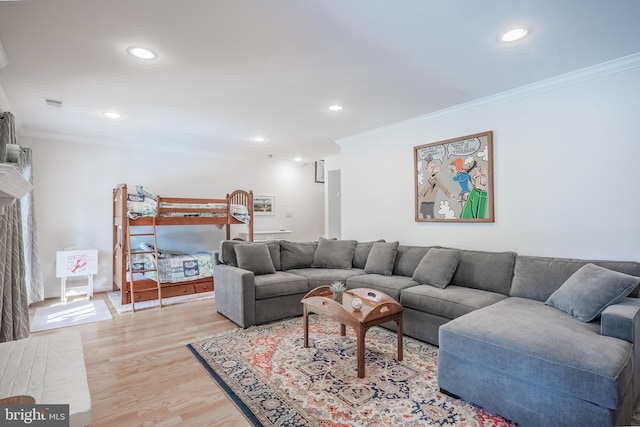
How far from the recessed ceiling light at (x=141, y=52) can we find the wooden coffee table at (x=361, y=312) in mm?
2354

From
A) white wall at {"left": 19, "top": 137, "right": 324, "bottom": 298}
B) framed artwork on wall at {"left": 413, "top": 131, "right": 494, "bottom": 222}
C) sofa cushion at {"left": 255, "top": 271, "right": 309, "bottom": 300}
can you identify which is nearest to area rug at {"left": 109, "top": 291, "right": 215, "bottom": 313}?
white wall at {"left": 19, "top": 137, "right": 324, "bottom": 298}

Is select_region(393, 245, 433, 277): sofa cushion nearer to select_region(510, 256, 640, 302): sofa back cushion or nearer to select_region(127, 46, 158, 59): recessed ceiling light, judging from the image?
select_region(510, 256, 640, 302): sofa back cushion

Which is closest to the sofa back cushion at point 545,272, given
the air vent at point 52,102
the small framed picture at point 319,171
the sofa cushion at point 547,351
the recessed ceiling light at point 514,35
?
the sofa cushion at point 547,351

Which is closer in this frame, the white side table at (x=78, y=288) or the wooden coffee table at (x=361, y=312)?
the wooden coffee table at (x=361, y=312)

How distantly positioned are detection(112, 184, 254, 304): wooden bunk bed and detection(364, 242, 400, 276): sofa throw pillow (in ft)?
7.94

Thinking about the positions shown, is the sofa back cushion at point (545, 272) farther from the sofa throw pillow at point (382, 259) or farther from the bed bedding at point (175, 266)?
the bed bedding at point (175, 266)

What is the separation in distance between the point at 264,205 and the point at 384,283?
406 centimetres

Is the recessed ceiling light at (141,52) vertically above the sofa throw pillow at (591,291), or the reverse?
the recessed ceiling light at (141,52)

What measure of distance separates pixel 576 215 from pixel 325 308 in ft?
7.87

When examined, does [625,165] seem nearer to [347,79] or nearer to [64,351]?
[347,79]

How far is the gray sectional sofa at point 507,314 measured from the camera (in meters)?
1.64

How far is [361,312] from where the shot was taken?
2482mm

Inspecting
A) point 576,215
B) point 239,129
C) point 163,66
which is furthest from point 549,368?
point 239,129

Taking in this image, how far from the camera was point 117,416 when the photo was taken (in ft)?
6.39
